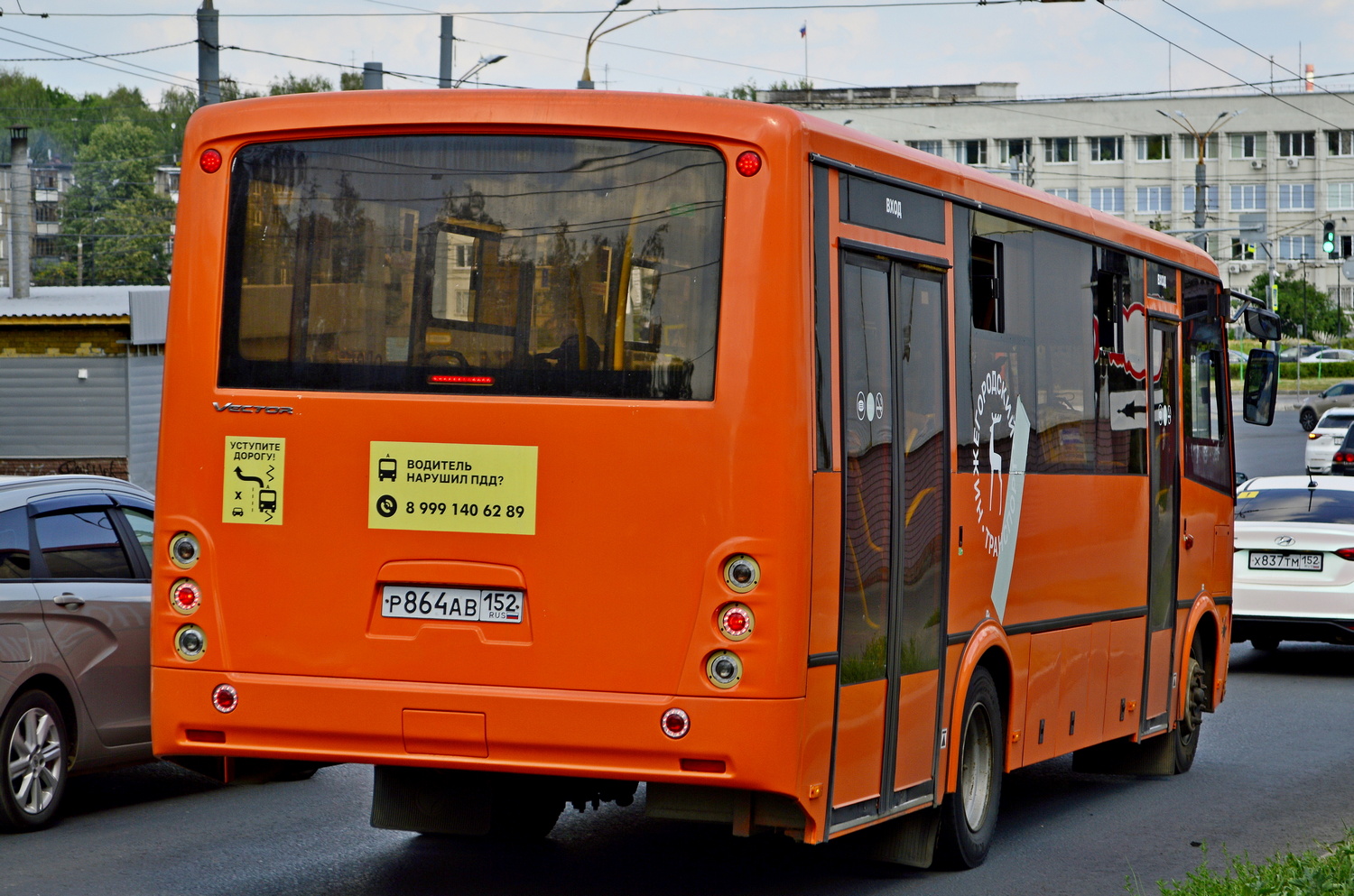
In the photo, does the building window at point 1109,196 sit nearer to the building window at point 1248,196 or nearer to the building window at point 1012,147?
the building window at point 1012,147

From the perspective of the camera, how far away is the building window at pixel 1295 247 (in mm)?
118250

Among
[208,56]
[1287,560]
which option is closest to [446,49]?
[208,56]

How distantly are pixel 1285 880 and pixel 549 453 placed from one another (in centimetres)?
303

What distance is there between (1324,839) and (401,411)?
16.5 feet

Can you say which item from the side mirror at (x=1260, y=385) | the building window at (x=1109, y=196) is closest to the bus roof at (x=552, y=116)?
the side mirror at (x=1260, y=385)

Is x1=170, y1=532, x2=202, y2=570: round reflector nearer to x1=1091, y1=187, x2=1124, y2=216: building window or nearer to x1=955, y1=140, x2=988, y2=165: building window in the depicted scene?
x1=955, y1=140, x2=988, y2=165: building window

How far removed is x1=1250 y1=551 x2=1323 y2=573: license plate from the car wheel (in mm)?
9956

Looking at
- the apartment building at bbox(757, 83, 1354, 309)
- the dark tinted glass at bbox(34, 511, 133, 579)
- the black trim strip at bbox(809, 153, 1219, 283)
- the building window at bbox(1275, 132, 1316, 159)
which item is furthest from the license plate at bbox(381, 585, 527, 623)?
the building window at bbox(1275, 132, 1316, 159)

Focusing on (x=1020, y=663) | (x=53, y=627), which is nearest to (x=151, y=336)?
(x=53, y=627)

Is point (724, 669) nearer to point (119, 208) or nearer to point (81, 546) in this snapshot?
point (81, 546)

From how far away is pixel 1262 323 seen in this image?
1192cm

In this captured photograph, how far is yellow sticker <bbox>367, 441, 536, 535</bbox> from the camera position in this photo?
611 centimetres

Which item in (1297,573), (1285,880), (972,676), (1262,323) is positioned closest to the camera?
(1285,880)

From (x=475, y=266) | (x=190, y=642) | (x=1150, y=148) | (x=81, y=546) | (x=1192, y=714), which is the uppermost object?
(x=1150, y=148)
